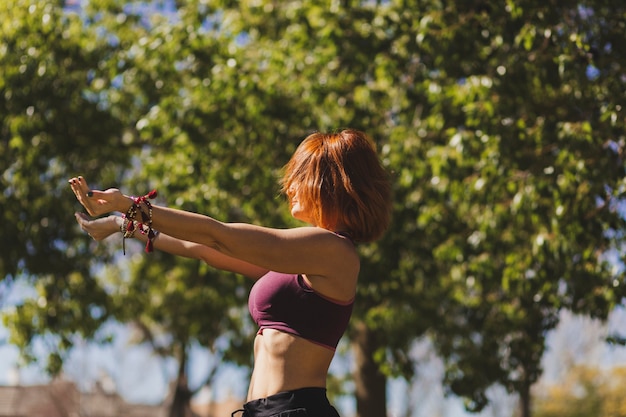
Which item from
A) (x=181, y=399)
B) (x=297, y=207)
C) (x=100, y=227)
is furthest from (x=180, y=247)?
(x=181, y=399)

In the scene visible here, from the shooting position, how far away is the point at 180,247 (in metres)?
4.36

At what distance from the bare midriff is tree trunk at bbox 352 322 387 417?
1381cm

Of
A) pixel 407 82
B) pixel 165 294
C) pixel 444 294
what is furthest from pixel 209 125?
pixel 165 294

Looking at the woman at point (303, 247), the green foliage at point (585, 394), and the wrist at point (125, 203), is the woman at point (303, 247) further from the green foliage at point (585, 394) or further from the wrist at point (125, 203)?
the green foliage at point (585, 394)

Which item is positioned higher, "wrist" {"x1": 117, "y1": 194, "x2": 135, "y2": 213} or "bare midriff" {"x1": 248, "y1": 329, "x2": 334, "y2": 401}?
"wrist" {"x1": 117, "y1": 194, "x2": 135, "y2": 213}

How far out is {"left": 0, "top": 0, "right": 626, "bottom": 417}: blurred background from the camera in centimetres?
1023

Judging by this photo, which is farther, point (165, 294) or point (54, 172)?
point (165, 294)

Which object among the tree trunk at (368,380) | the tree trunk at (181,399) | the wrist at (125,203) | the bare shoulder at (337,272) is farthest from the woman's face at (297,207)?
the tree trunk at (181,399)

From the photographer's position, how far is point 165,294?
21.9 m

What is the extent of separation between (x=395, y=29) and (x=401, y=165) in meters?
1.70

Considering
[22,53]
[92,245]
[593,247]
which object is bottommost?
[593,247]

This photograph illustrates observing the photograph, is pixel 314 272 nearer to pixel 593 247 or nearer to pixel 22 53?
pixel 593 247

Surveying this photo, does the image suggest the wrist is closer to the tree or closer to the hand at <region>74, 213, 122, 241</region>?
the hand at <region>74, 213, 122, 241</region>

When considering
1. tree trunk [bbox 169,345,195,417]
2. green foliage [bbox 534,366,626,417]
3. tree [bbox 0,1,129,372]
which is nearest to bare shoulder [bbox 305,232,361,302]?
tree [bbox 0,1,129,372]
